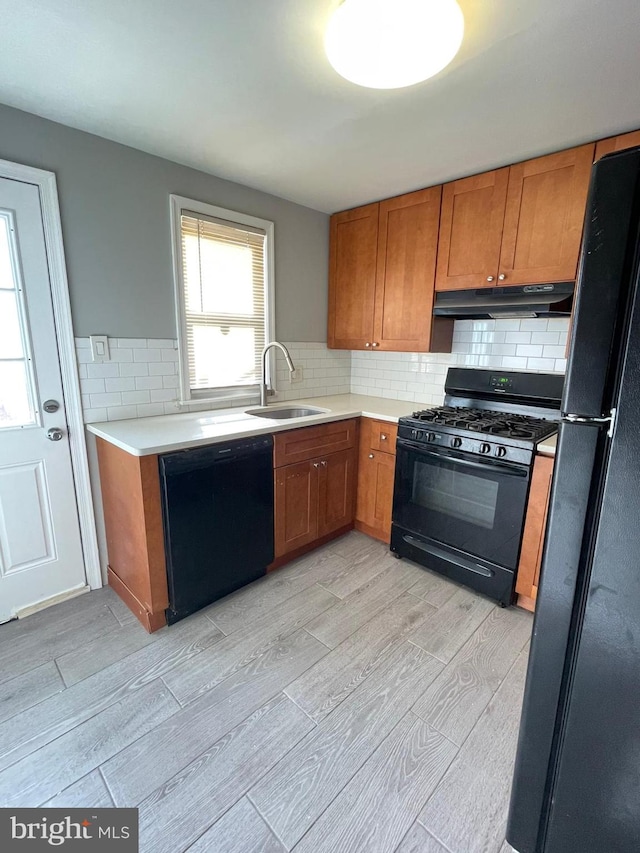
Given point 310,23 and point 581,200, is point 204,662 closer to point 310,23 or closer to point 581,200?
point 310,23

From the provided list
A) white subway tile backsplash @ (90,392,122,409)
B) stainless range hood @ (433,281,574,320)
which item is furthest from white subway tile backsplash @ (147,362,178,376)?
stainless range hood @ (433,281,574,320)

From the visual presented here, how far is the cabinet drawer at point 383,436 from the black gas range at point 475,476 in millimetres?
96

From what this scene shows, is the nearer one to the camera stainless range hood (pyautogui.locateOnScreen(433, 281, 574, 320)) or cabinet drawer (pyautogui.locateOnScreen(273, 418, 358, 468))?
stainless range hood (pyautogui.locateOnScreen(433, 281, 574, 320))

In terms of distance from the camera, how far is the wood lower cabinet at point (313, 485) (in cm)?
226

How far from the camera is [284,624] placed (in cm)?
194

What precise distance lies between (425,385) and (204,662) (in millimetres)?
2238

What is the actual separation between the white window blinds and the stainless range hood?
1.23m

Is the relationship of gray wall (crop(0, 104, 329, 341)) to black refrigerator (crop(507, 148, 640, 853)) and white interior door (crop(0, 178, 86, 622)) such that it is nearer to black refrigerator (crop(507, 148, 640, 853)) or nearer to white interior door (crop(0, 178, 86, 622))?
white interior door (crop(0, 178, 86, 622))

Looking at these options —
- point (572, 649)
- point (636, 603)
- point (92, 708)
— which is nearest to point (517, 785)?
point (572, 649)

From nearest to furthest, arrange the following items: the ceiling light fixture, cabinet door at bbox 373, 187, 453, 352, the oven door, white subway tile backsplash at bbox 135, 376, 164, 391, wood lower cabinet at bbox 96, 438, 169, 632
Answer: the ceiling light fixture, wood lower cabinet at bbox 96, 438, 169, 632, the oven door, white subway tile backsplash at bbox 135, 376, 164, 391, cabinet door at bbox 373, 187, 453, 352

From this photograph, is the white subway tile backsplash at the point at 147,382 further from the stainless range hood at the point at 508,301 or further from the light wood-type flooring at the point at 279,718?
the stainless range hood at the point at 508,301

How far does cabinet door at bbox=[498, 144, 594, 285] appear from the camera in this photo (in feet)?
6.21

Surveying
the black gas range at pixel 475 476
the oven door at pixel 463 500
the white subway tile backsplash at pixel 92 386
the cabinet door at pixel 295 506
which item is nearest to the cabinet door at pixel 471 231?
the black gas range at pixel 475 476

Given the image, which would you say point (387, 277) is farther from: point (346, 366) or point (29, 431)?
point (29, 431)
